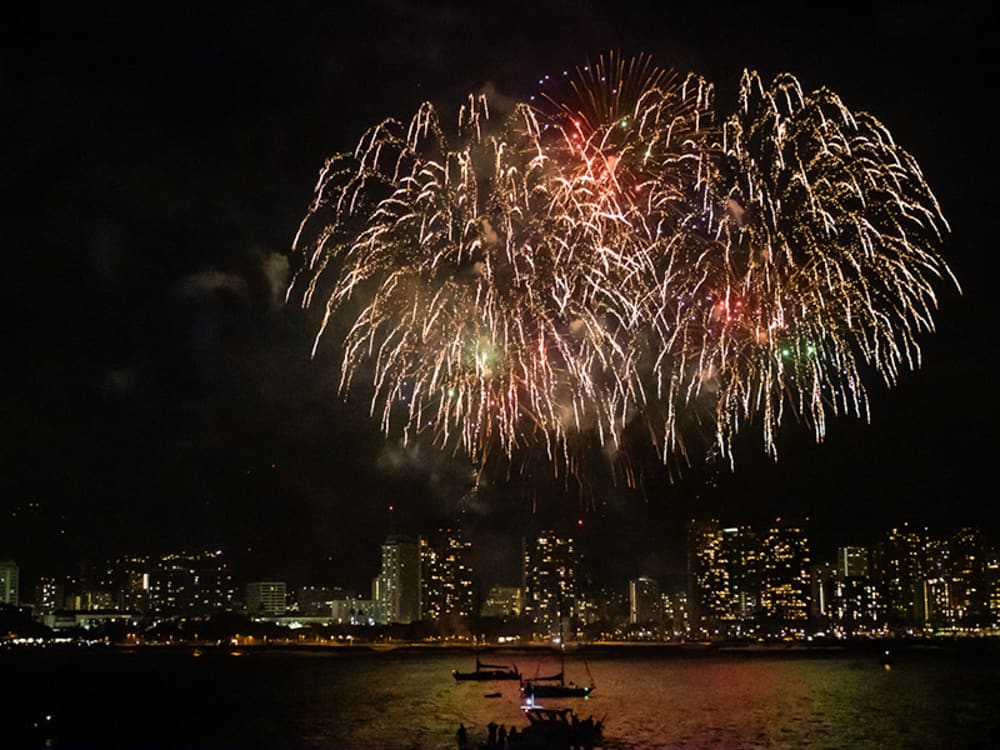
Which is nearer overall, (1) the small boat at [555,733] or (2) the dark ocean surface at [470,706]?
(1) the small boat at [555,733]

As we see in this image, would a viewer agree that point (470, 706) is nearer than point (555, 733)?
No

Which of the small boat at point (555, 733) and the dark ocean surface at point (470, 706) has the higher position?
the small boat at point (555, 733)

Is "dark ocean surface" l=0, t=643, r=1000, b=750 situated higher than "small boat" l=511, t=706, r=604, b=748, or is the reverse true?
"small boat" l=511, t=706, r=604, b=748

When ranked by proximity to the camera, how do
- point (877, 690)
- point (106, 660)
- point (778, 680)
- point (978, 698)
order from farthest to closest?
point (106, 660), point (778, 680), point (877, 690), point (978, 698)

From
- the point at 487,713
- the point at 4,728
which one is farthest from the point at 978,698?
the point at 4,728

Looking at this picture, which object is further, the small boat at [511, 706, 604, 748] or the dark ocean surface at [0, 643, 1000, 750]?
the dark ocean surface at [0, 643, 1000, 750]

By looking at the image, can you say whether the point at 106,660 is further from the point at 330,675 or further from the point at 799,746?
the point at 799,746

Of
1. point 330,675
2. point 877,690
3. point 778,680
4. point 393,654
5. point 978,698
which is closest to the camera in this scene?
point 978,698

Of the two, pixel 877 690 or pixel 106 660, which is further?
pixel 106 660
